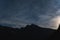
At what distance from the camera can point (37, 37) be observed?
10.4 m

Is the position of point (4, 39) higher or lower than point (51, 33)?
lower

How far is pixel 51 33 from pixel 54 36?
592mm

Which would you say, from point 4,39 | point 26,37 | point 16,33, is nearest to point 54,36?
point 26,37

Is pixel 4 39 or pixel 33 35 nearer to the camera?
pixel 4 39

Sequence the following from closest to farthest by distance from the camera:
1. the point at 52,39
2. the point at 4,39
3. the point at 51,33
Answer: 1. the point at 4,39
2. the point at 52,39
3. the point at 51,33

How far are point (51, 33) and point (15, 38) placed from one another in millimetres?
2976

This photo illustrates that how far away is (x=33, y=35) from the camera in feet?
35.0

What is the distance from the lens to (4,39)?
9766 millimetres

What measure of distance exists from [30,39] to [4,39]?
6.25 ft

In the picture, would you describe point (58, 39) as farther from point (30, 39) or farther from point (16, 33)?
point (16, 33)

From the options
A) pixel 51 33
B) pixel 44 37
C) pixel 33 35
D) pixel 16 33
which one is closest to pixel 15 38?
pixel 16 33

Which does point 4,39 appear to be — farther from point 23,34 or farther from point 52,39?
point 52,39

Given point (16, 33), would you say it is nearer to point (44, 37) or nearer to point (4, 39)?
point (4, 39)

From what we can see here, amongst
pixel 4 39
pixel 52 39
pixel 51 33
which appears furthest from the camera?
pixel 51 33
